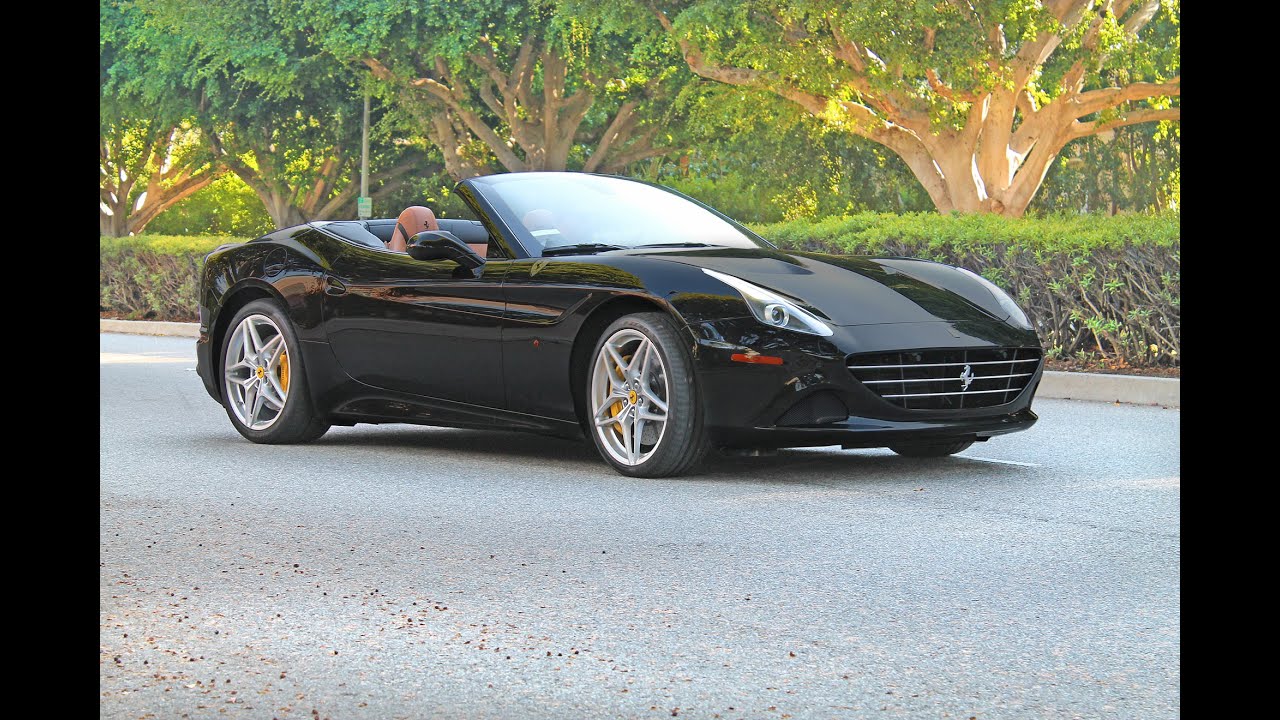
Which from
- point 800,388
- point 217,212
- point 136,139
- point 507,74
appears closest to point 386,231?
point 800,388

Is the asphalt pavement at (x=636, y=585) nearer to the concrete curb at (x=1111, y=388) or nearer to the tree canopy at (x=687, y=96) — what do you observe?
the concrete curb at (x=1111, y=388)

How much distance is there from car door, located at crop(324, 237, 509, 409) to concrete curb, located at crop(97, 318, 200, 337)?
15793mm

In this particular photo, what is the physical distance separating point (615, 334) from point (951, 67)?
1715 centimetres

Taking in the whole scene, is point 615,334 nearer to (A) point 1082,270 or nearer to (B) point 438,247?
(B) point 438,247

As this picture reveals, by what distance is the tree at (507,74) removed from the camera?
3173 centimetres

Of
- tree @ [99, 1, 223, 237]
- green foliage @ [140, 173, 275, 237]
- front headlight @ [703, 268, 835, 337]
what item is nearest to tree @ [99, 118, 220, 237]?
tree @ [99, 1, 223, 237]

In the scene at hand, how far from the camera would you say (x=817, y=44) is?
2523cm

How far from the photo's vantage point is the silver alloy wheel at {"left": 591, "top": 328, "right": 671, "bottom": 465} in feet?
25.2

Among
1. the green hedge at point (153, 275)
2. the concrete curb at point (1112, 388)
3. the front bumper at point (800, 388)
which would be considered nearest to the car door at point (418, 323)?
the front bumper at point (800, 388)

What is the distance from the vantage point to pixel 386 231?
9883 millimetres

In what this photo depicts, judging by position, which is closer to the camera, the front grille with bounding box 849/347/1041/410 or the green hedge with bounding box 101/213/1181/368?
the front grille with bounding box 849/347/1041/410

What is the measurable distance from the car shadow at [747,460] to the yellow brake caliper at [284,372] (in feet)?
1.28

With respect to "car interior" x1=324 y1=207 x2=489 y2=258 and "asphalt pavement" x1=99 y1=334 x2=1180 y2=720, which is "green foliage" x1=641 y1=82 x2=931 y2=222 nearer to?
"car interior" x1=324 y1=207 x2=489 y2=258
